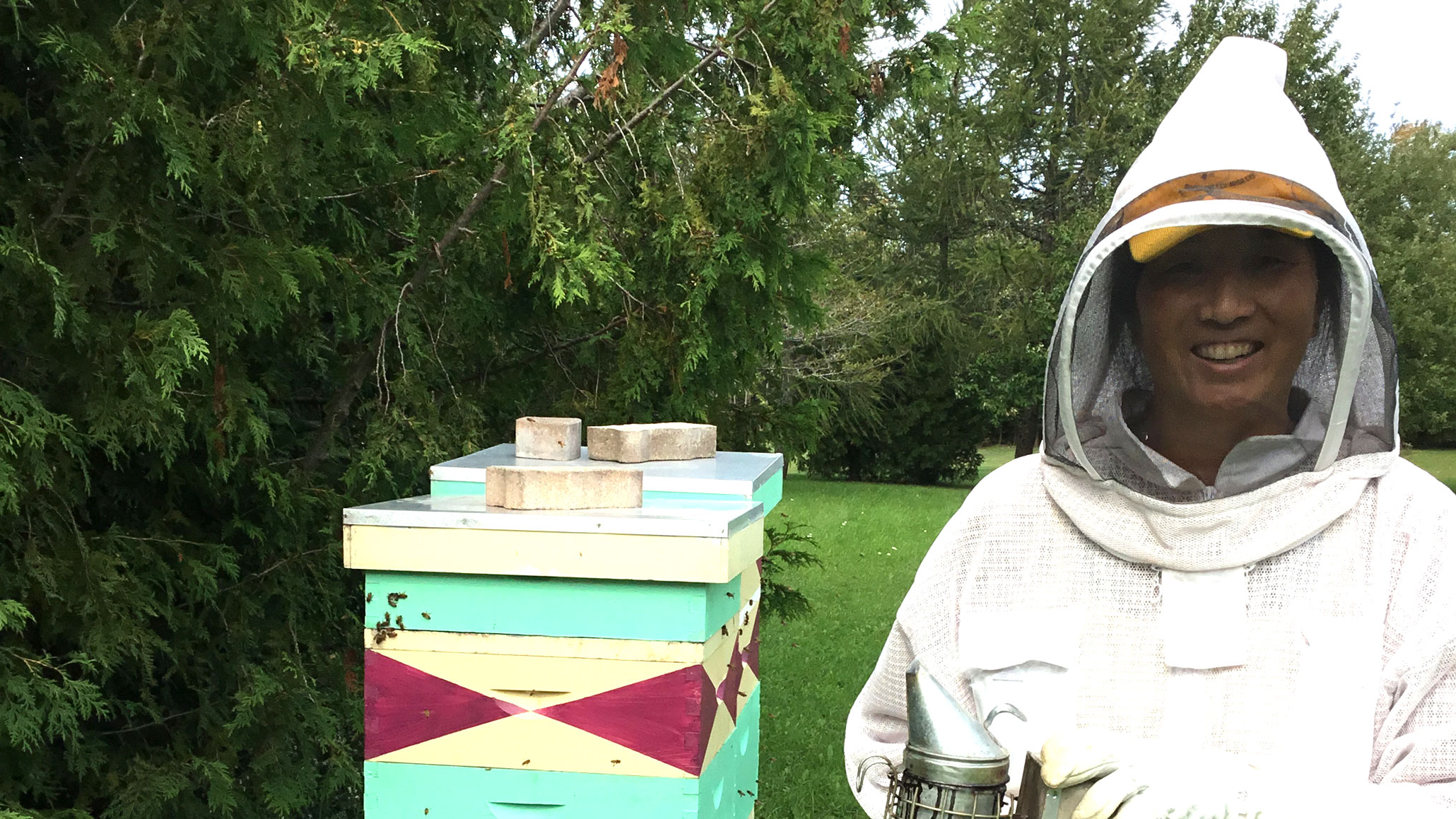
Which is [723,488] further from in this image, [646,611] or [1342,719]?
A: [1342,719]

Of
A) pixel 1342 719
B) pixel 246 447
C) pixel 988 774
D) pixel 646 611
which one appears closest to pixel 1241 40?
pixel 1342 719

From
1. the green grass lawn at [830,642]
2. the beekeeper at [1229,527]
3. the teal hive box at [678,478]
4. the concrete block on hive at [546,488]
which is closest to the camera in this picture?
the beekeeper at [1229,527]

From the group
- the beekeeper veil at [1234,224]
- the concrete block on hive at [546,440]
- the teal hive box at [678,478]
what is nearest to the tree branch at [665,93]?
the concrete block on hive at [546,440]

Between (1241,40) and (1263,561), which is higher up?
(1241,40)

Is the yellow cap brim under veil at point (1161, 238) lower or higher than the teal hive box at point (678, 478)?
higher

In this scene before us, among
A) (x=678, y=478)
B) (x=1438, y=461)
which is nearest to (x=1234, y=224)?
(x=678, y=478)

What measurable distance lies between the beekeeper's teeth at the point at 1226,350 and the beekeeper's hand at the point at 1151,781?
487 millimetres

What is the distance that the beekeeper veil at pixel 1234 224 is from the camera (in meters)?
1.44

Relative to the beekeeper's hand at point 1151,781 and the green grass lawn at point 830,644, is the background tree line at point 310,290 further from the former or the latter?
the beekeeper's hand at point 1151,781

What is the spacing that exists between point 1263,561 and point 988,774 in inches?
19.6

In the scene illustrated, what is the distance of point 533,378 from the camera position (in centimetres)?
430

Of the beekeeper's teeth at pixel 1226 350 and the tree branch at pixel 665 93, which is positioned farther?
the tree branch at pixel 665 93

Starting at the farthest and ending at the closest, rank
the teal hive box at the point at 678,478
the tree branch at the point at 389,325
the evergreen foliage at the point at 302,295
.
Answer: the tree branch at the point at 389,325 < the evergreen foliage at the point at 302,295 < the teal hive box at the point at 678,478

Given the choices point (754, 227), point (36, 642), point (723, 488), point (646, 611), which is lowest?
point (36, 642)
